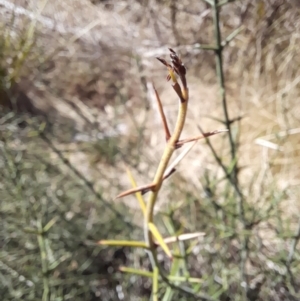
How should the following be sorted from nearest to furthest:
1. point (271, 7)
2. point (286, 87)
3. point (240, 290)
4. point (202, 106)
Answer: point (240, 290) → point (271, 7) → point (286, 87) → point (202, 106)

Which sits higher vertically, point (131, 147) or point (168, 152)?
point (168, 152)

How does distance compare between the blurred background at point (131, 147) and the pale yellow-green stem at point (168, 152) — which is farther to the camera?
the blurred background at point (131, 147)

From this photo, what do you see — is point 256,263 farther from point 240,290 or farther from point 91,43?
point 91,43

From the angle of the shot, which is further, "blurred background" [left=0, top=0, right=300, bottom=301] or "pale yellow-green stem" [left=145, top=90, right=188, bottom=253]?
"blurred background" [left=0, top=0, right=300, bottom=301]

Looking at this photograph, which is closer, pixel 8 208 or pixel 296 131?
pixel 8 208

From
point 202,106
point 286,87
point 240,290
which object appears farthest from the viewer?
point 202,106

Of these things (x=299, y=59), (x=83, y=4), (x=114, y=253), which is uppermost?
(x=83, y=4)

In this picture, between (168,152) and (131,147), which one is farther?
(131,147)

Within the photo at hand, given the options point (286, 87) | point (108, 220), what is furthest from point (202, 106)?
point (108, 220)
